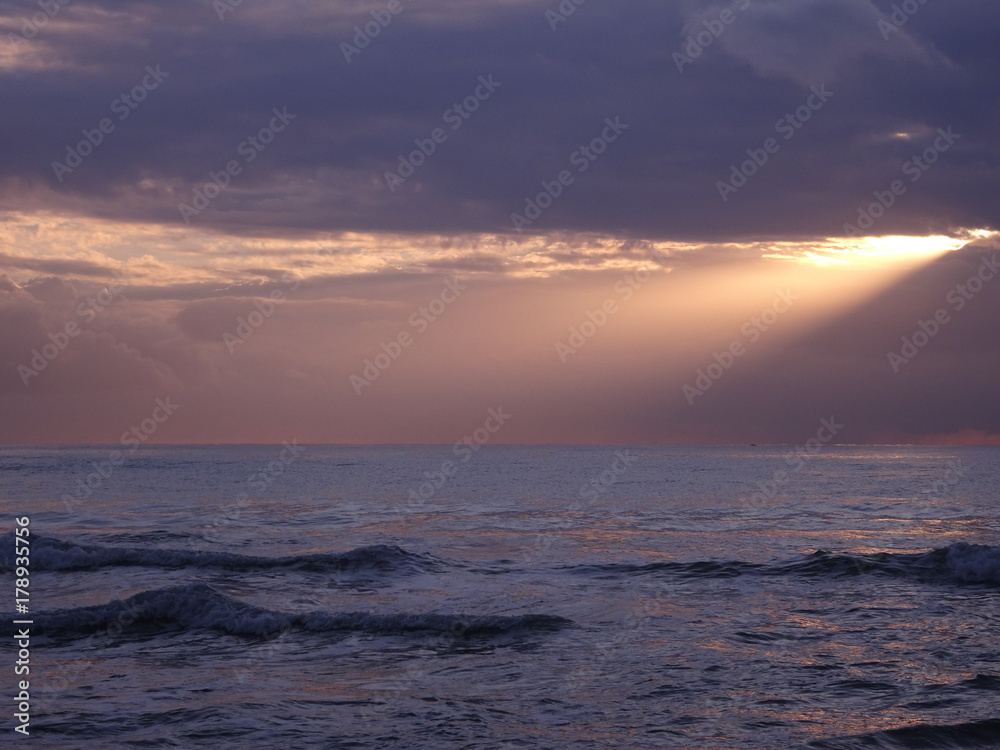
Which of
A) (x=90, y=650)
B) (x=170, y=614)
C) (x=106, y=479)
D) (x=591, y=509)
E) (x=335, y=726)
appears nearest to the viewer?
(x=335, y=726)

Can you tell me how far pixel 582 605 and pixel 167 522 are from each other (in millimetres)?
28339

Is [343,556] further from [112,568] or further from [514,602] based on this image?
[514,602]

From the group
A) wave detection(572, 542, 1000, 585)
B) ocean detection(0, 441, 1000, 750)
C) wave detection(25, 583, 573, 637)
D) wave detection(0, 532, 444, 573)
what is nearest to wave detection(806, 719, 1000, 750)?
ocean detection(0, 441, 1000, 750)

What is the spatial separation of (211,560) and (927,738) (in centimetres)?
2312

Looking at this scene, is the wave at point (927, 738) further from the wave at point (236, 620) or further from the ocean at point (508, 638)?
the wave at point (236, 620)

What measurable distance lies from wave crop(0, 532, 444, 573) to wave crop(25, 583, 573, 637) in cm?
735

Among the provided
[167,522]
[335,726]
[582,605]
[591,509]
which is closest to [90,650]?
[335,726]

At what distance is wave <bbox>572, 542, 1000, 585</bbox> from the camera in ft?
78.9

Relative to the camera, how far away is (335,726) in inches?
459

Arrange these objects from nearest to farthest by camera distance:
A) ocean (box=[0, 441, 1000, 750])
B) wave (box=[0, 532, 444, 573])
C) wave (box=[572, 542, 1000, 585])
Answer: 1. ocean (box=[0, 441, 1000, 750])
2. wave (box=[572, 542, 1000, 585])
3. wave (box=[0, 532, 444, 573])

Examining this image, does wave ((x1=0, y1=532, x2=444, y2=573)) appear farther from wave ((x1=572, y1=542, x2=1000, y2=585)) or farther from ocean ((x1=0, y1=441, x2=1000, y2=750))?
wave ((x1=572, y1=542, x2=1000, y2=585))

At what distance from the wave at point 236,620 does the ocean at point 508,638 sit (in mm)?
66

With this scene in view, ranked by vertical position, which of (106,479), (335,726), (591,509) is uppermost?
(106,479)

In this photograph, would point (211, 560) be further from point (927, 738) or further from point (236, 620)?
point (927, 738)
